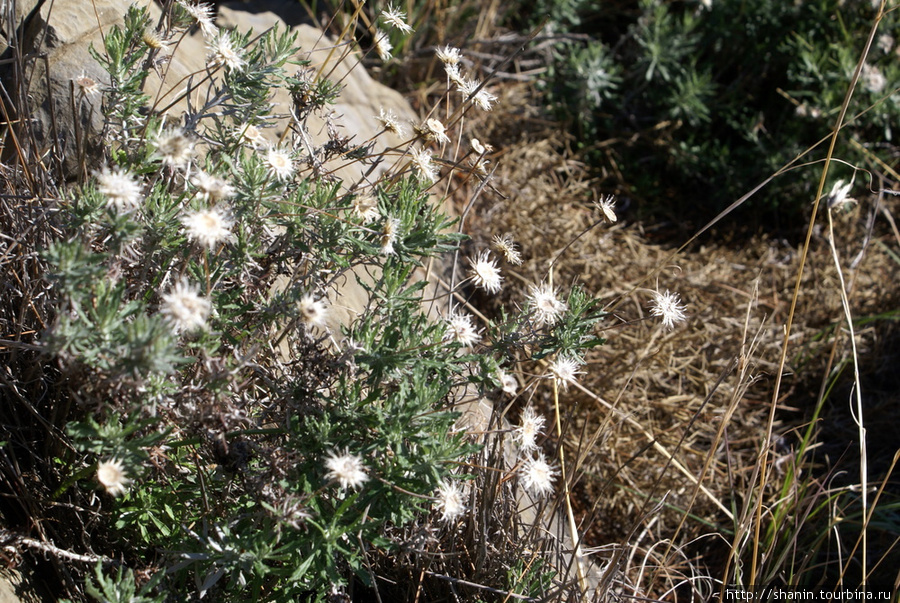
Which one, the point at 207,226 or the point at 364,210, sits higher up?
the point at 364,210

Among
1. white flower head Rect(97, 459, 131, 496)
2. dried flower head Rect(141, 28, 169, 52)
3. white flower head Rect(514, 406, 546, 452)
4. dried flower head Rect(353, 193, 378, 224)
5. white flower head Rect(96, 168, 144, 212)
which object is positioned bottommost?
white flower head Rect(97, 459, 131, 496)

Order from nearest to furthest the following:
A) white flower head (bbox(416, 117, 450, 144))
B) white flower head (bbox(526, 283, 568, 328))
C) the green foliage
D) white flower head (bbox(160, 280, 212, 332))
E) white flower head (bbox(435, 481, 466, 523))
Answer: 1. white flower head (bbox(160, 280, 212, 332))
2. white flower head (bbox(435, 481, 466, 523))
3. white flower head (bbox(526, 283, 568, 328))
4. white flower head (bbox(416, 117, 450, 144))
5. the green foliage

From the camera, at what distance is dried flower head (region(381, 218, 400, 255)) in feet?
5.01

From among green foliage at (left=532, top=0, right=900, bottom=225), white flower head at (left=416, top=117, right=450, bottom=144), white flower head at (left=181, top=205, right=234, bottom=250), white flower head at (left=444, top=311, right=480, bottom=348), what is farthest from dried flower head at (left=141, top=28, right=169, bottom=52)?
green foliage at (left=532, top=0, right=900, bottom=225)

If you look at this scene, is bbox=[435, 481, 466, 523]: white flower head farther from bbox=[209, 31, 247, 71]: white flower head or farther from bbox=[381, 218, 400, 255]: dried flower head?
bbox=[209, 31, 247, 71]: white flower head

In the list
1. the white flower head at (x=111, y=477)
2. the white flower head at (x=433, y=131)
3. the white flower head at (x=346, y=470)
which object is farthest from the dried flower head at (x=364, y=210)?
the white flower head at (x=111, y=477)

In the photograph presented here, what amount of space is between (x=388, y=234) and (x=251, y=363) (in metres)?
0.39

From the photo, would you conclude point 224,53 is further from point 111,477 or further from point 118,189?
point 111,477

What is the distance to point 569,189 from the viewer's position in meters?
3.61

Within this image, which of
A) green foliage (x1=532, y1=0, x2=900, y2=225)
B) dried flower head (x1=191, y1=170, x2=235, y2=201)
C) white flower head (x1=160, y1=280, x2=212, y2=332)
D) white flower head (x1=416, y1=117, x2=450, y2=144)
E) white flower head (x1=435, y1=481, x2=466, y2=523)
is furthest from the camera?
green foliage (x1=532, y1=0, x2=900, y2=225)

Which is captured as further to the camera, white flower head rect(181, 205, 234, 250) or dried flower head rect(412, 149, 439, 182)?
dried flower head rect(412, 149, 439, 182)

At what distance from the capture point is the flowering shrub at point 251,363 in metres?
1.38

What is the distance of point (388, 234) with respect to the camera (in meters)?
1.53

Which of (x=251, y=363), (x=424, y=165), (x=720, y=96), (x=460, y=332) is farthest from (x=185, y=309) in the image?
(x=720, y=96)
